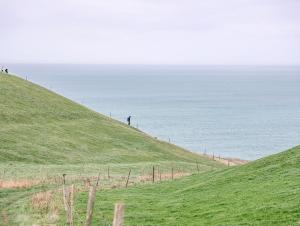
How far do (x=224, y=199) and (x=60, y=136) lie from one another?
48.4m

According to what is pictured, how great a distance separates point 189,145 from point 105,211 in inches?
4454

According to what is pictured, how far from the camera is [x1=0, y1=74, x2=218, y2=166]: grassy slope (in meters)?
68.8

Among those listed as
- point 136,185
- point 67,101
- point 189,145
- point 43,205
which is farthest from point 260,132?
point 43,205

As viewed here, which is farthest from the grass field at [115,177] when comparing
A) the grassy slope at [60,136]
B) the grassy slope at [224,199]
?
the grassy slope at [60,136]

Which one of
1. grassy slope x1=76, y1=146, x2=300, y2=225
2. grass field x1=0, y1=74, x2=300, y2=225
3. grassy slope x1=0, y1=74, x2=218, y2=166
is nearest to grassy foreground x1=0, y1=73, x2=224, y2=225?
grassy slope x1=0, y1=74, x2=218, y2=166

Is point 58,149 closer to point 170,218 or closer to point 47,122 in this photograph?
point 47,122

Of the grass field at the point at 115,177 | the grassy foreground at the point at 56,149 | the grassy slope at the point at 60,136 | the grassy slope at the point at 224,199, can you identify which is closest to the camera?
the grassy slope at the point at 224,199

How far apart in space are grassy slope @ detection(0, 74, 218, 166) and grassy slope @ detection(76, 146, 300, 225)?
25.0 meters

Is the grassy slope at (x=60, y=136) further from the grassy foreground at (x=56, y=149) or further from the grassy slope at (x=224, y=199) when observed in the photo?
the grassy slope at (x=224, y=199)

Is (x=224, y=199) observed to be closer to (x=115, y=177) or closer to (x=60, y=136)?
(x=115, y=177)

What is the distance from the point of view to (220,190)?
38188 millimetres

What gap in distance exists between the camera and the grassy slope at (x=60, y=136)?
68.8 m

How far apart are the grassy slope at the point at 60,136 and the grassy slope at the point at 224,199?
25.0 meters

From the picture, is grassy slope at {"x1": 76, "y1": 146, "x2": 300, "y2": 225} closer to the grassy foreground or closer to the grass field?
the grass field
